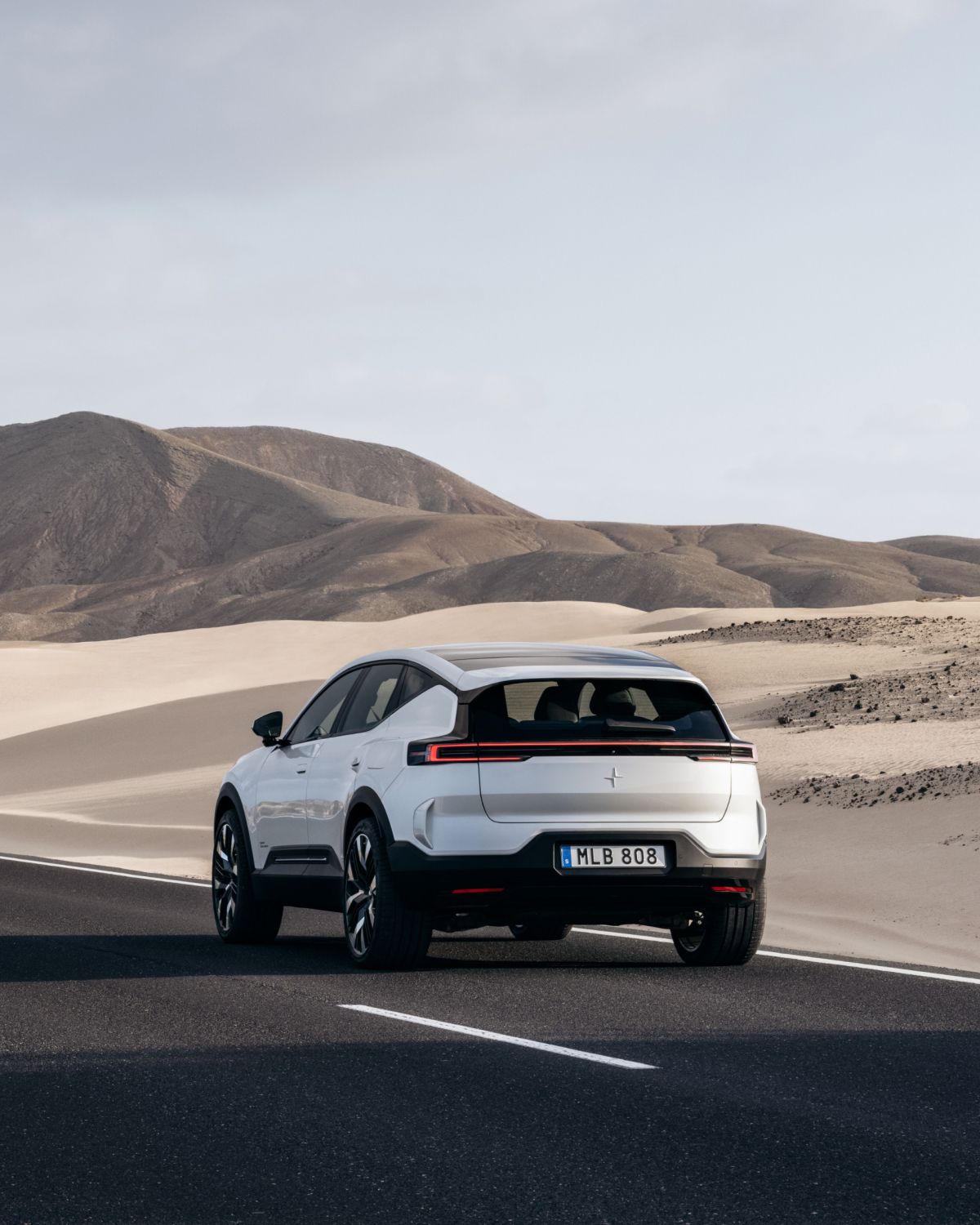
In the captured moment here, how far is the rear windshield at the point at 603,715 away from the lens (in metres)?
9.87

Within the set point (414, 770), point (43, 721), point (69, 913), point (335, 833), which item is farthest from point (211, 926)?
point (43, 721)

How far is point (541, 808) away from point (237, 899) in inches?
123

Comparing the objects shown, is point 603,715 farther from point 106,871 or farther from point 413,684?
point 106,871

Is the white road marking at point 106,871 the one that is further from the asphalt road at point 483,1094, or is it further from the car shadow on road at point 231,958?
the asphalt road at point 483,1094

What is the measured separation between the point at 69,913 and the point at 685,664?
104ft

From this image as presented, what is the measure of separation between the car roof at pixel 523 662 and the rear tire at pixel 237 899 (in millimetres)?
1826

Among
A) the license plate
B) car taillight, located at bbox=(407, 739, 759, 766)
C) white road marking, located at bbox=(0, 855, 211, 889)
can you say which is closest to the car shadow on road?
the license plate

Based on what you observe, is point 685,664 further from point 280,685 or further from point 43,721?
point 43,721

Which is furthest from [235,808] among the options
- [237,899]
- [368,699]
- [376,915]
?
[376,915]

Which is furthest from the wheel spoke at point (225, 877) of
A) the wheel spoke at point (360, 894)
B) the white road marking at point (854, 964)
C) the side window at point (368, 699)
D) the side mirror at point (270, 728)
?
the white road marking at point (854, 964)

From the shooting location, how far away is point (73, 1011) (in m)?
9.09

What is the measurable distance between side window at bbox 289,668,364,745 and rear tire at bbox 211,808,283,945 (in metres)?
0.78

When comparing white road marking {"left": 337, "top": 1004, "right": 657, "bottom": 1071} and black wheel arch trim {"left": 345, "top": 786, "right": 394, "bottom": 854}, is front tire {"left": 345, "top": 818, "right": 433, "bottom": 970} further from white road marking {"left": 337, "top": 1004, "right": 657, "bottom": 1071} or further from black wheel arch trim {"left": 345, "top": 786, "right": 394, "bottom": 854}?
white road marking {"left": 337, "top": 1004, "right": 657, "bottom": 1071}

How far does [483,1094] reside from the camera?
274 inches
